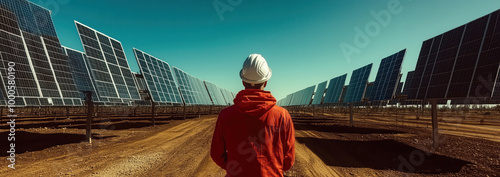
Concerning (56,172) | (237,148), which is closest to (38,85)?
(56,172)

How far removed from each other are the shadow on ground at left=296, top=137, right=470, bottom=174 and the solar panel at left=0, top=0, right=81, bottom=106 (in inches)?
506

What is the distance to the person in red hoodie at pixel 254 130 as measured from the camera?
1.75 meters

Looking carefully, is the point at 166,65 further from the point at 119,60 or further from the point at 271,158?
the point at 271,158

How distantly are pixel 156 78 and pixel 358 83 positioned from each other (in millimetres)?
25488

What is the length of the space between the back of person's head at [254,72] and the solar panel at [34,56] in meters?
13.1

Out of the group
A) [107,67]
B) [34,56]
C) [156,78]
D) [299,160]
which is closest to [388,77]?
[299,160]

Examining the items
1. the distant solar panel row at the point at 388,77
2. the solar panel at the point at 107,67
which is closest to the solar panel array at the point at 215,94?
the distant solar panel row at the point at 388,77

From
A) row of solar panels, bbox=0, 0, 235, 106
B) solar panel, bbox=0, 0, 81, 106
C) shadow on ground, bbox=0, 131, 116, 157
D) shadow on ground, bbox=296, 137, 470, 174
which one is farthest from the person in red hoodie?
row of solar panels, bbox=0, 0, 235, 106

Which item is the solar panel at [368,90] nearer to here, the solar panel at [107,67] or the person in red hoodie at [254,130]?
the solar panel at [107,67]

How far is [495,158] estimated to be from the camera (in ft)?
24.8

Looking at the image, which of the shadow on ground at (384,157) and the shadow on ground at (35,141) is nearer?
the shadow on ground at (384,157)

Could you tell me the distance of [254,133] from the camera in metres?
1.79

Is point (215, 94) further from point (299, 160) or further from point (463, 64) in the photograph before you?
point (299, 160)

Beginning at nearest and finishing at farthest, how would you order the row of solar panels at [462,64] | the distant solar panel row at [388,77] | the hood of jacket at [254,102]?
the hood of jacket at [254,102], the row of solar panels at [462,64], the distant solar panel row at [388,77]
